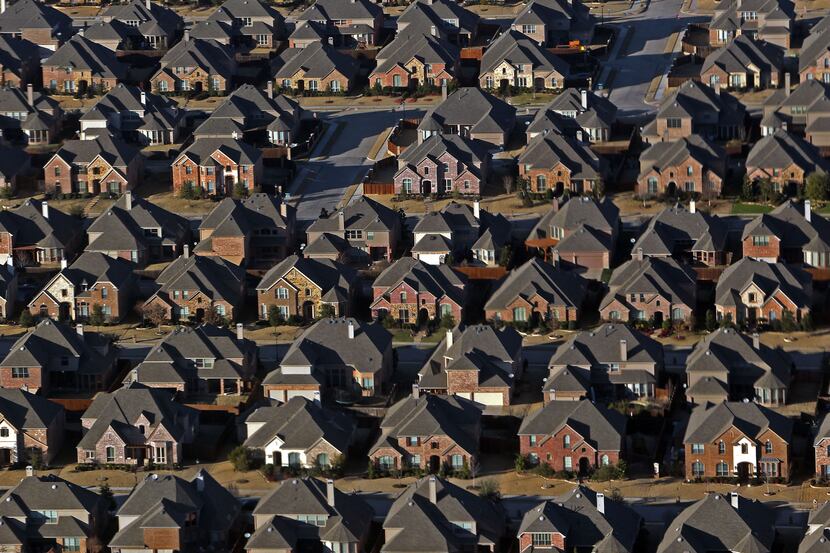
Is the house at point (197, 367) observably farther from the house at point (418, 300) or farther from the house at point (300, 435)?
the house at point (418, 300)

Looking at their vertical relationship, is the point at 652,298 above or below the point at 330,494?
above

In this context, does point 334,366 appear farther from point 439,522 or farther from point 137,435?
point 439,522

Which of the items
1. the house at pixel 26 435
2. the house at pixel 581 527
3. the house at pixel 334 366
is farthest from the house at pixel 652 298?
the house at pixel 26 435

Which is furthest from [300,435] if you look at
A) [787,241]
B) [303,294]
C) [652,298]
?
[787,241]

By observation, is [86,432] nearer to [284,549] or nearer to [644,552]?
[284,549]

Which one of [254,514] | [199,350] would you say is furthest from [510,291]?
[254,514]
